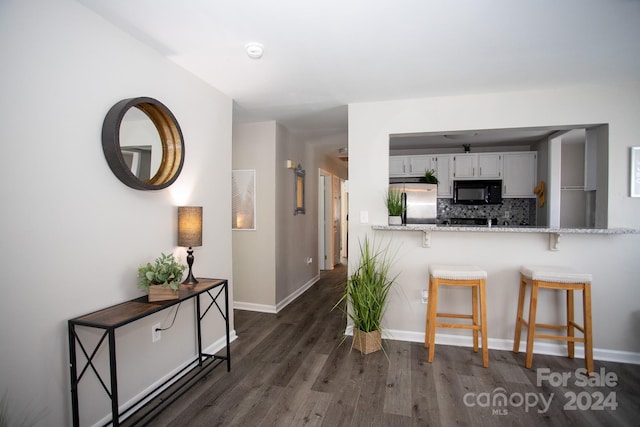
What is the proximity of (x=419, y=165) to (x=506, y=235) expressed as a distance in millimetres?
2349

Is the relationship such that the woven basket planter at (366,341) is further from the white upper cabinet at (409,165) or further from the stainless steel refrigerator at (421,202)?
the white upper cabinet at (409,165)

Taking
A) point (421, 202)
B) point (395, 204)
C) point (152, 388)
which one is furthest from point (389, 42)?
point (421, 202)

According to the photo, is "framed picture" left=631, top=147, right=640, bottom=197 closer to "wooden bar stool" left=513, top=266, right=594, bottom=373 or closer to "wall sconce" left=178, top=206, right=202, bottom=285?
"wooden bar stool" left=513, top=266, right=594, bottom=373

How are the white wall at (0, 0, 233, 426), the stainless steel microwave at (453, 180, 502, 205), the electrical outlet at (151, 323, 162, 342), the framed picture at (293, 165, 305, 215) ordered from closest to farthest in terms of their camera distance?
the white wall at (0, 0, 233, 426), the electrical outlet at (151, 323, 162, 342), the framed picture at (293, 165, 305, 215), the stainless steel microwave at (453, 180, 502, 205)

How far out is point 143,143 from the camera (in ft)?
6.64

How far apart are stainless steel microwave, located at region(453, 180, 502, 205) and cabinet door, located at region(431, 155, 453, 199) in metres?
0.09

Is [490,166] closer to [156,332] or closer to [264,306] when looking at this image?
[264,306]

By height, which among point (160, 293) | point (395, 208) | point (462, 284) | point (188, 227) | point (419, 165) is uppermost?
point (419, 165)

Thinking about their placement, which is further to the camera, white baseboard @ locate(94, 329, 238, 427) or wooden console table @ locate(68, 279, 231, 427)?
white baseboard @ locate(94, 329, 238, 427)

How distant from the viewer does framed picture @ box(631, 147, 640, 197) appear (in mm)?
2566

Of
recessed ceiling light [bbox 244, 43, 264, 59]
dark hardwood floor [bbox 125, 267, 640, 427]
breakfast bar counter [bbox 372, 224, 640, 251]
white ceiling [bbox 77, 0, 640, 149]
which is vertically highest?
white ceiling [bbox 77, 0, 640, 149]

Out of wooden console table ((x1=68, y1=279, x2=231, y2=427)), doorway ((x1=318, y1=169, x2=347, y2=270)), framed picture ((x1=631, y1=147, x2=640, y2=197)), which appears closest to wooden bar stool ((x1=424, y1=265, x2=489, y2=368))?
framed picture ((x1=631, y1=147, x2=640, y2=197))

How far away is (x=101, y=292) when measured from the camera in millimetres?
1770

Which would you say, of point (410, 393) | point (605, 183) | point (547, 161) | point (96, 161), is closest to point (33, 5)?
point (96, 161)
